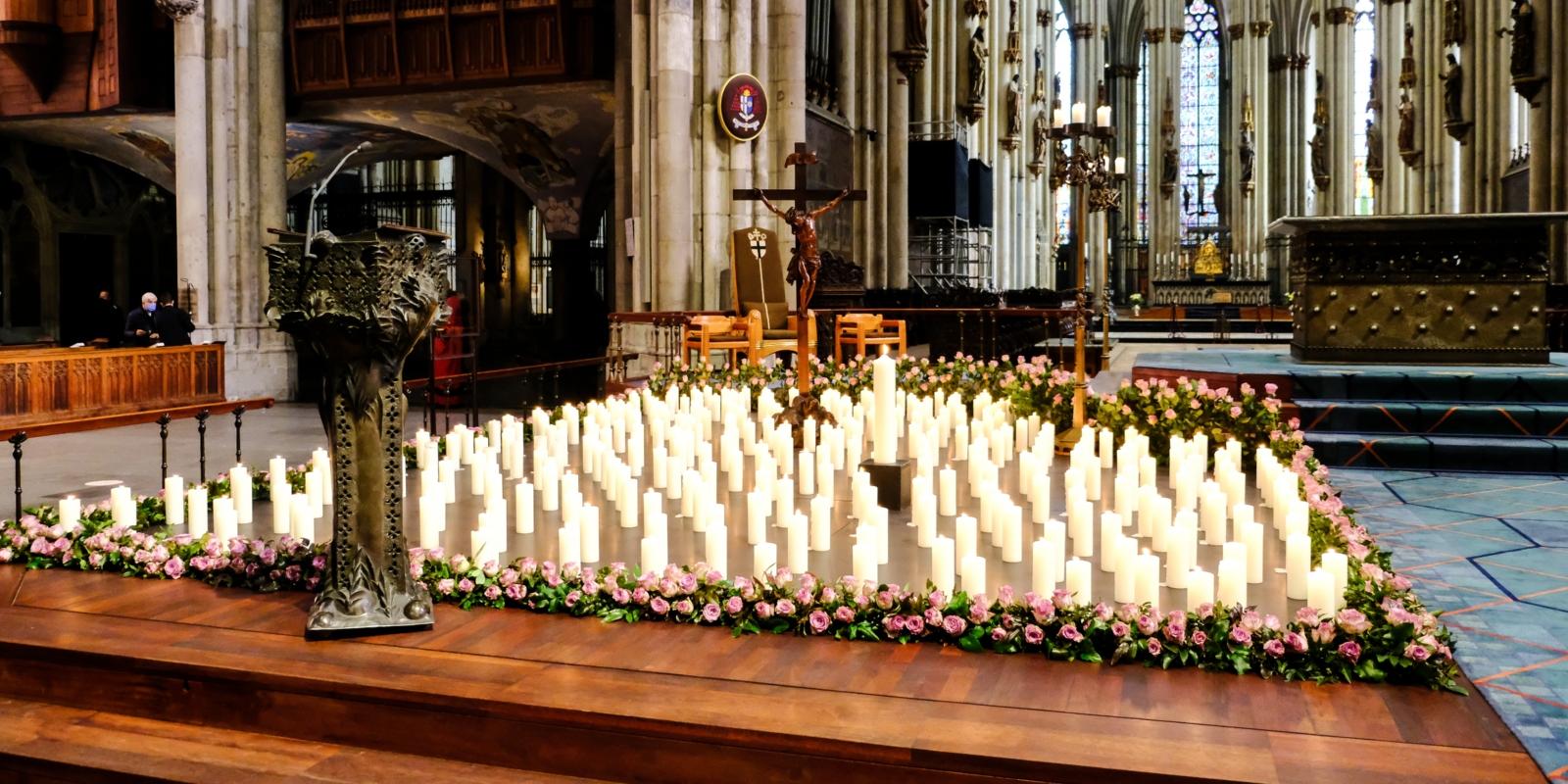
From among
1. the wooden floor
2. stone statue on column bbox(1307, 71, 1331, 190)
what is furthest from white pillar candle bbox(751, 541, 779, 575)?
stone statue on column bbox(1307, 71, 1331, 190)

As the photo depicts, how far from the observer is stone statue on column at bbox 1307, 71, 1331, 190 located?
3562 centimetres

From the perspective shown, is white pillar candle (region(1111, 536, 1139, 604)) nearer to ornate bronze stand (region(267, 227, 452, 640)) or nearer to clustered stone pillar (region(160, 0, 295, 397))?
ornate bronze stand (region(267, 227, 452, 640))

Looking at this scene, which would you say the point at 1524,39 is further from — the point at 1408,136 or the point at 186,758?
the point at 186,758

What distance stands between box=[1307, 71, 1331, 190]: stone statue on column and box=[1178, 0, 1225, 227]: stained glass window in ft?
13.5

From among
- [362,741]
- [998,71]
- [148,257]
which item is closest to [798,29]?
[362,741]

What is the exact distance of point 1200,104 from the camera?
40.4 metres

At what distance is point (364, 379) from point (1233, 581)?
254 centimetres

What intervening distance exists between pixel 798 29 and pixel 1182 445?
10560 mm

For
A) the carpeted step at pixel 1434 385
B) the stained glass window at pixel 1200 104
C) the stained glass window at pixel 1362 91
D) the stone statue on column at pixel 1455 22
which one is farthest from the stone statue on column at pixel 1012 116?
the carpeted step at pixel 1434 385

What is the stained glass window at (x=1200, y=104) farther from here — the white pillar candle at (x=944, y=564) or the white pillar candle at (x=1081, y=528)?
the white pillar candle at (x=944, y=564)

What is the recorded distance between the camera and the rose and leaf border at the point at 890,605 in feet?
9.78

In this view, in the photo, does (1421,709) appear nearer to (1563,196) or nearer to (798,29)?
(798,29)

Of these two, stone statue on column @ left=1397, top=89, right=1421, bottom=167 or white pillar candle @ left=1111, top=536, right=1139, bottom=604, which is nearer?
white pillar candle @ left=1111, top=536, right=1139, bottom=604

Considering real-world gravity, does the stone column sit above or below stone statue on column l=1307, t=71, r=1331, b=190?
below
